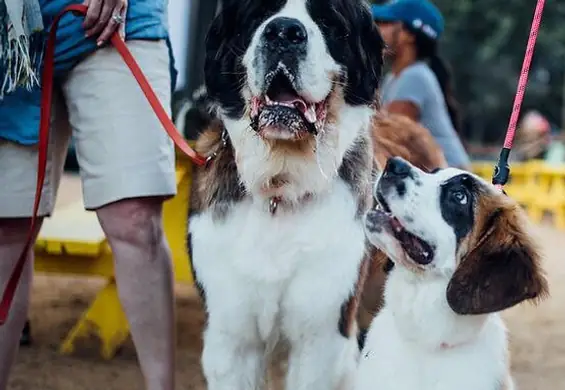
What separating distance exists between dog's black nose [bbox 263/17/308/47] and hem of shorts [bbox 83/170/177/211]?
59 cm

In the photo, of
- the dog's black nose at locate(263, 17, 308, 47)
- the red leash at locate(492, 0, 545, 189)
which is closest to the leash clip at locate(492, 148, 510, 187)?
the red leash at locate(492, 0, 545, 189)

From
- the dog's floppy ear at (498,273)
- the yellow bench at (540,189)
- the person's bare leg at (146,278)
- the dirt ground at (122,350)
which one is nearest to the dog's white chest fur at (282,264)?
the person's bare leg at (146,278)

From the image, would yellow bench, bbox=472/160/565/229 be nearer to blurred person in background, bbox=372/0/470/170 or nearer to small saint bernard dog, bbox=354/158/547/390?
blurred person in background, bbox=372/0/470/170

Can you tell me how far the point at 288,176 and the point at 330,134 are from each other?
0.63 ft

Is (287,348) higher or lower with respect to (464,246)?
lower

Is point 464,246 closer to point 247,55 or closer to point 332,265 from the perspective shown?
point 332,265

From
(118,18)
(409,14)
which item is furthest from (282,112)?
(409,14)

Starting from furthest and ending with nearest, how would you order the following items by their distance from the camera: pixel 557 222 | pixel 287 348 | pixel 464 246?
pixel 557 222
pixel 287 348
pixel 464 246

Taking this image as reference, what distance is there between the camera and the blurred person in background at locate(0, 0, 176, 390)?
9.38 ft

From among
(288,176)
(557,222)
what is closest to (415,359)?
(288,176)

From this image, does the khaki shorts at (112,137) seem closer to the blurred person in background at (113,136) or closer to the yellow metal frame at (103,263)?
the blurred person in background at (113,136)

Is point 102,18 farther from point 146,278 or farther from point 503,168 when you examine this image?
point 503,168

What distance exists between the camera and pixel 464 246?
2592 mm

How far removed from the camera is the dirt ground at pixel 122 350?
4.37 m
